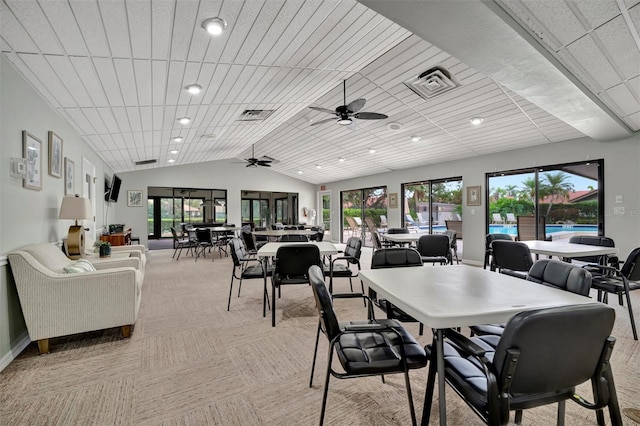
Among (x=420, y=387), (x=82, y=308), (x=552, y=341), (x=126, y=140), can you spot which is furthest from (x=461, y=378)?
(x=126, y=140)

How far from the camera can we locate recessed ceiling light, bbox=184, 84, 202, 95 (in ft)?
11.5

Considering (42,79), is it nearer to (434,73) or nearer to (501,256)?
(434,73)

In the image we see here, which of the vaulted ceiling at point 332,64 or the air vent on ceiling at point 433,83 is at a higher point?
the air vent on ceiling at point 433,83

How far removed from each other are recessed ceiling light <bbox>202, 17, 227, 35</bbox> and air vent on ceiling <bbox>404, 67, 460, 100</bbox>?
284 cm

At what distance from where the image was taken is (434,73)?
4.08 meters

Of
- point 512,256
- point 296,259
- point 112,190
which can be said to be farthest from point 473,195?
point 112,190

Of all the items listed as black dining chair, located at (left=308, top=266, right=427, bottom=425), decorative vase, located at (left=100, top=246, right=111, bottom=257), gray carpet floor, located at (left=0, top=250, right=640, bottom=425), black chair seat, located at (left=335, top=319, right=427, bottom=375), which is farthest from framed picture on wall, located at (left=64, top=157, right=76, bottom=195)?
black chair seat, located at (left=335, top=319, right=427, bottom=375)

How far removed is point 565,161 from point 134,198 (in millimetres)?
11594

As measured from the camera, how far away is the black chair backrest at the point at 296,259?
10.9 feet

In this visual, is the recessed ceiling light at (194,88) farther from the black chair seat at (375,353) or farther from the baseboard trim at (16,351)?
the black chair seat at (375,353)

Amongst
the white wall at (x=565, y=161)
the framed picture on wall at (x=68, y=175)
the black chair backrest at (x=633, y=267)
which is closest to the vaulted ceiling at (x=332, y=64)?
the white wall at (x=565, y=161)

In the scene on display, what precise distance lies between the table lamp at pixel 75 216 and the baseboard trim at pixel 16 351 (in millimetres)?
1105

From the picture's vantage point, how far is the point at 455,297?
159 cm

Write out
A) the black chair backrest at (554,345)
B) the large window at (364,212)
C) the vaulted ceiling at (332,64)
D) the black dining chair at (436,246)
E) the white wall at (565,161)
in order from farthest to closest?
the large window at (364,212) → the black dining chair at (436,246) → the white wall at (565,161) → the vaulted ceiling at (332,64) → the black chair backrest at (554,345)
